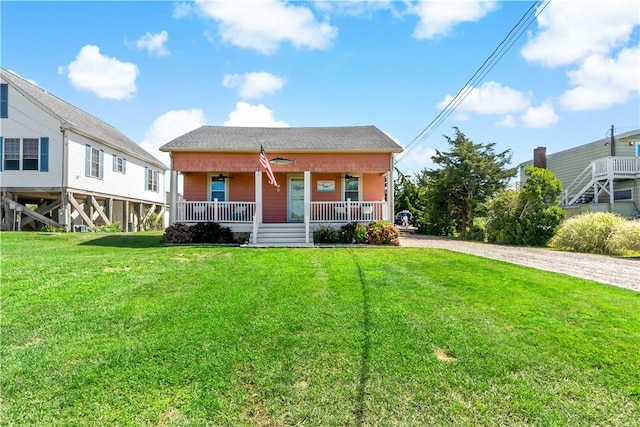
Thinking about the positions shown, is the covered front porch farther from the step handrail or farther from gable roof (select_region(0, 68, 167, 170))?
the step handrail

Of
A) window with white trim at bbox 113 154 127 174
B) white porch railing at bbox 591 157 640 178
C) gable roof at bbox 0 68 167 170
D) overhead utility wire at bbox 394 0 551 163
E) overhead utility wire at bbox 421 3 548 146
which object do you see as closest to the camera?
overhead utility wire at bbox 394 0 551 163

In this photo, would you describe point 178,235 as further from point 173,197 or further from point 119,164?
point 119,164

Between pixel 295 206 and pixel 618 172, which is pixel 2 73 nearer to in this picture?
pixel 295 206

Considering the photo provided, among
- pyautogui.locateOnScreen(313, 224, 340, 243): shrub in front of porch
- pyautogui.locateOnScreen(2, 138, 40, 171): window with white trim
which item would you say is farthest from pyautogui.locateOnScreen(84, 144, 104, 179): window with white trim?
pyautogui.locateOnScreen(313, 224, 340, 243): shrub in front of porch

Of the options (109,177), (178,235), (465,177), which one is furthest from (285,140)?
(109,177)

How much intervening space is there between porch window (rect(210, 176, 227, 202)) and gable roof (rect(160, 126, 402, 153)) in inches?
73.3

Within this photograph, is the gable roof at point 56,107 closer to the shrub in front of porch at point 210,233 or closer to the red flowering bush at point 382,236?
the shrub in front of porch at point 210,233

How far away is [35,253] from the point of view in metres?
8.73

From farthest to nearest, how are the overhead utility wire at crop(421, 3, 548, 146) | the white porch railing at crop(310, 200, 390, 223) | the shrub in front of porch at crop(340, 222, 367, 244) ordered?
1. the white porch railing at crop(310, 200, 390, 223)
2. the shrub in front of porch at crop(340, 222, 367, 244)
3. the overhead utility wire at crop(421, 3, 548, 146)

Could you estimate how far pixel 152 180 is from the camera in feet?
83.9

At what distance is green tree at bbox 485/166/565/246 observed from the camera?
1433cm

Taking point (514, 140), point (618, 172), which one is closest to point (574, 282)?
point (514, 140)

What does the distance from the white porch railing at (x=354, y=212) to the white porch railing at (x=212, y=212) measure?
258cm

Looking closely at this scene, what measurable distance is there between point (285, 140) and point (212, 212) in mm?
4241
